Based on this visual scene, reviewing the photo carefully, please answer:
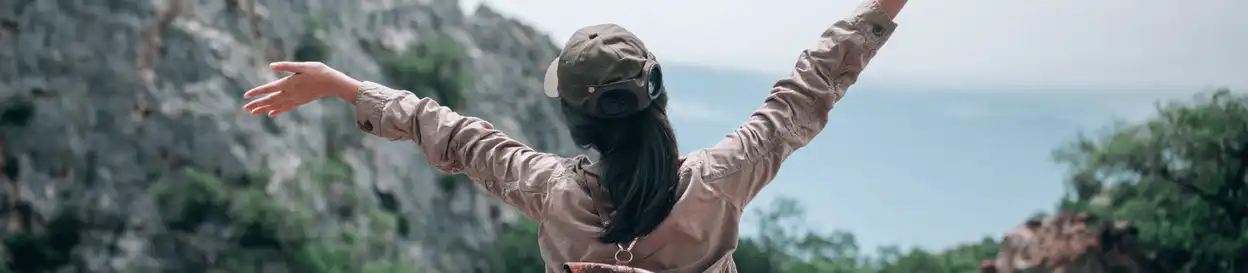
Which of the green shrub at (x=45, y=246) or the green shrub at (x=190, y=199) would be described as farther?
the green shrub at (x=190, y=199)

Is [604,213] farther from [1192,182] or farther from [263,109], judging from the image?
[1192,182]

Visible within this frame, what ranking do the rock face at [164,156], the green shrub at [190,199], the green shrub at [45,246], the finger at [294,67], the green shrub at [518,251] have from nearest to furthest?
the finger at [294,67]
the green shrub at [45,246]
the rock face at [164,156]
the green shrub at [190,199]
the green shrub at [518,251]

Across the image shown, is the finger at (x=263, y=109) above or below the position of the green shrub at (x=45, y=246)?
above

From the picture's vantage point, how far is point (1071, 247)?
32.9 ft

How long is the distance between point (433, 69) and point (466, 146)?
15.5 metres

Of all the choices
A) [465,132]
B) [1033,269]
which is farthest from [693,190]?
[1033,269]

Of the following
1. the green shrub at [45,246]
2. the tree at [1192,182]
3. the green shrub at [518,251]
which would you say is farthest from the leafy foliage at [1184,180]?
the green shrub at [45,246]

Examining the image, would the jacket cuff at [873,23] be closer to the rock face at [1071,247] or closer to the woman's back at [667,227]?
the woman's back at [667,227]

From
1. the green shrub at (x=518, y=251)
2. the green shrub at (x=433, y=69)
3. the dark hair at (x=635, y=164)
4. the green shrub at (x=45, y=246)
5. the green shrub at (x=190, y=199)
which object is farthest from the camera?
the green shrub at (x=433, y=69)

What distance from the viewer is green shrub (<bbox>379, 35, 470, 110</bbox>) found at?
645 inches

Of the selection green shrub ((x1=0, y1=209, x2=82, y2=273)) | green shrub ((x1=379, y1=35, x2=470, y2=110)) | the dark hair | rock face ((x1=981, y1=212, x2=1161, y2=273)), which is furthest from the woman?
green shrub ((x1=379, y1=35, x2=470, y2=110))

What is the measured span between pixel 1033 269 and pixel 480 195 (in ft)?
24.1

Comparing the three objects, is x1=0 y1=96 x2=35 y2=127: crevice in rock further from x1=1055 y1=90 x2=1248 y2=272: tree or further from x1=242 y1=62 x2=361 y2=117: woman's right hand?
x1=242 y1=62 x2=361 y2=117: woman's right hand

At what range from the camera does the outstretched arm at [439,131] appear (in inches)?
46.0
